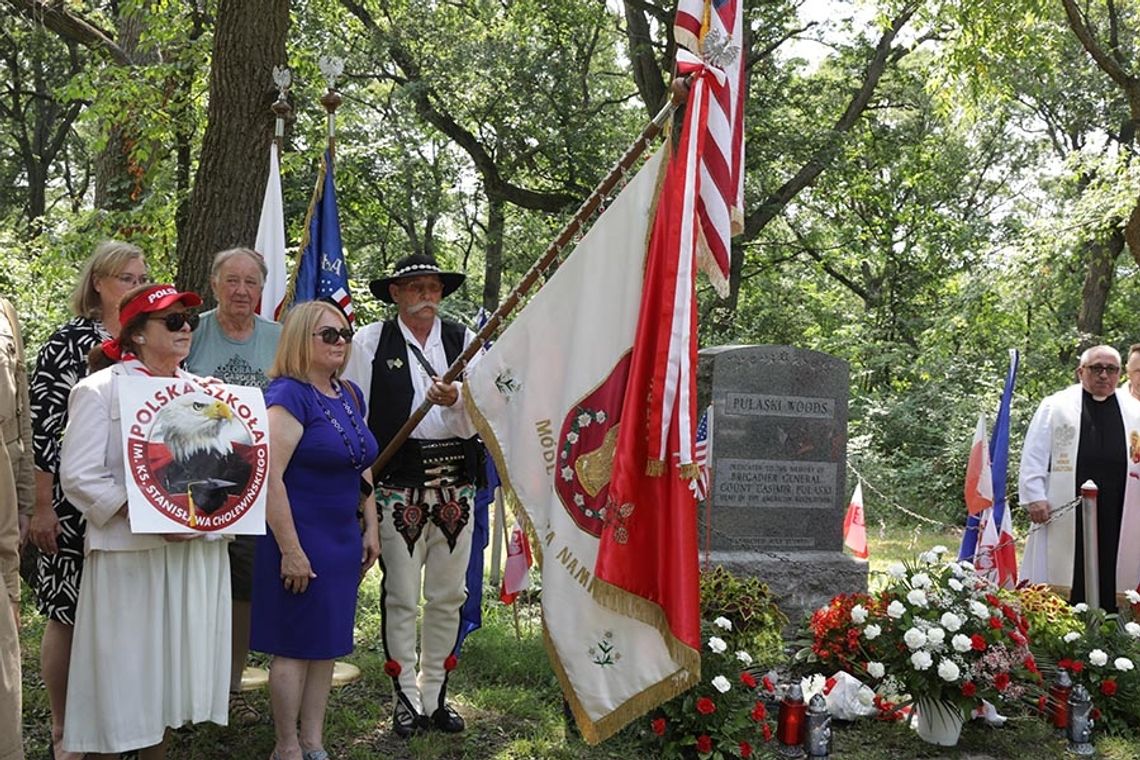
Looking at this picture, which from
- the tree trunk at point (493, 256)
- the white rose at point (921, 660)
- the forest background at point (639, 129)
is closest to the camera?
the white rose at point (921, 660)

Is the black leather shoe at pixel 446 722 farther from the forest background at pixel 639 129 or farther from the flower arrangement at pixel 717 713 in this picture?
the forest background at pixel 639 129

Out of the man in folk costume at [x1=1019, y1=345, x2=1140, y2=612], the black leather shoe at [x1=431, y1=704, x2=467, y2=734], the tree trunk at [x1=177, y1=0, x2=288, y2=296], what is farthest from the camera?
the man in folk costume at [x1=1019, y1=345, x2=1140, y2=612]

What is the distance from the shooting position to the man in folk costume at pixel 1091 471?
22.2ft

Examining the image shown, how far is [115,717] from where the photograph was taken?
3.31m

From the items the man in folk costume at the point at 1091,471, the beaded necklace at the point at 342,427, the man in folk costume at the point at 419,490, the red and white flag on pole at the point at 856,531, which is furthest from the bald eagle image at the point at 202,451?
the red and white flag on pole at the point at 856,531

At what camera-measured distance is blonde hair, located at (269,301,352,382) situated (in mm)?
3914

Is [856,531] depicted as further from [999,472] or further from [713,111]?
[713,111]

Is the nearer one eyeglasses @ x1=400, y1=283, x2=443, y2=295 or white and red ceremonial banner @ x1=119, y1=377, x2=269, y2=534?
white and red ceremonial banner @ x1=119, y1=377, x2=269, y2=534

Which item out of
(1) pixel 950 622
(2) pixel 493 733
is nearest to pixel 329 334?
(2) pixel 493 733

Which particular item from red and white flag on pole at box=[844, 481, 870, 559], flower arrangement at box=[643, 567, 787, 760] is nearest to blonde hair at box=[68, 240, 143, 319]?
flower arrangement at box=[643, 567, 787, 760]

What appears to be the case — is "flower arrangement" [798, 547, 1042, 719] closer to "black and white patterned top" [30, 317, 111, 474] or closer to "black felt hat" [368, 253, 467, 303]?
"black felt hat" [368, 253, 467, 303]

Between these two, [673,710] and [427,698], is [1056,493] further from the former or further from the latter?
[427,698]

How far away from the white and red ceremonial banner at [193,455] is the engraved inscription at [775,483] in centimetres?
358

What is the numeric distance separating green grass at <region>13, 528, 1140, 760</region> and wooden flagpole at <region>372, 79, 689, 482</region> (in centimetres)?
120
